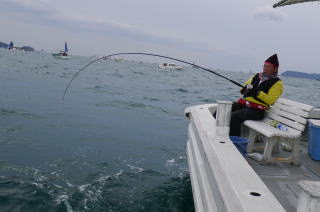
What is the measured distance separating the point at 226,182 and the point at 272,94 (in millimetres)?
2450

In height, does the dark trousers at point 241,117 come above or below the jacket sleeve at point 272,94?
below

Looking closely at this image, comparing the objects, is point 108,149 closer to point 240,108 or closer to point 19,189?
point 19,189

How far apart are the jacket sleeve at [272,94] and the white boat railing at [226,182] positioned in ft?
3.63

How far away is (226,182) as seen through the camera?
7.54 ft

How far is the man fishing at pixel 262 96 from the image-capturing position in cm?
438

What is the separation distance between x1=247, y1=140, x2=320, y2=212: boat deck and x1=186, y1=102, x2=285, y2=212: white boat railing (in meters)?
0.62

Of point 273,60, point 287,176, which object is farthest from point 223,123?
point 273,60

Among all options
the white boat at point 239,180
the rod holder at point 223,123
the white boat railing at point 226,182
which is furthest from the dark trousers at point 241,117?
the rod holder at point 223,123

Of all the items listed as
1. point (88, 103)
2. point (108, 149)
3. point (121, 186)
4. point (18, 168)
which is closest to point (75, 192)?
point (121, 186)

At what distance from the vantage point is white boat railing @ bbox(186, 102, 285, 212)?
1987 mm

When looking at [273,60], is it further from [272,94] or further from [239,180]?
[239,180]

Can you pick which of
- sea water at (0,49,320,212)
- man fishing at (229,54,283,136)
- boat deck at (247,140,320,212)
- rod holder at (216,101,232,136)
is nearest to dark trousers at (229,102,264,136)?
man fishing at (229,54,283,136)

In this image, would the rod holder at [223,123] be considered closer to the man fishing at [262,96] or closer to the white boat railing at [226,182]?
the white boat railing at [226,182]

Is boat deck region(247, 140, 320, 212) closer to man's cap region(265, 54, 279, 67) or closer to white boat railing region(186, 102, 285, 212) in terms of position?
white boat railing region(186, 102, 285, 212)
